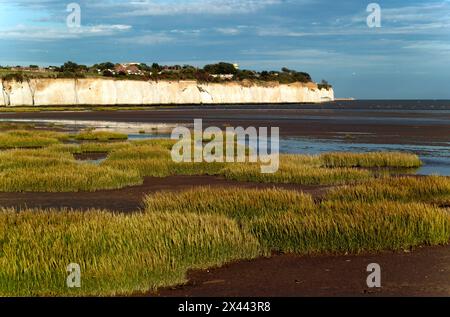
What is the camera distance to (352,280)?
10.5 metres

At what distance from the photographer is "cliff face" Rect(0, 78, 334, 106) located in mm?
129850

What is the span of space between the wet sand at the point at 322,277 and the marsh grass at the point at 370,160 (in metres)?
16.0

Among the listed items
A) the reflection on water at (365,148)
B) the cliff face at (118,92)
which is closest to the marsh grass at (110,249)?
the reflection on water at (365,148)

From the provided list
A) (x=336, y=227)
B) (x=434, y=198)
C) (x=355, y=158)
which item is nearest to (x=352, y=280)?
(x=336, y=227)

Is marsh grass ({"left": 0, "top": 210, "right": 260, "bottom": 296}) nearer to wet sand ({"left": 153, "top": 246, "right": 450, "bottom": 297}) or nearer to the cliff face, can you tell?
wet sand ({"left": 153, "top": 246, "right": 450, "bottom": 297})

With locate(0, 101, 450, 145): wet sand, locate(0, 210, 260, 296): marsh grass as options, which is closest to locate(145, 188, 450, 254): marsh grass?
locate(0, 210, 260, 296): marsh grass

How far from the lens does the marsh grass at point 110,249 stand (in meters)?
9.70

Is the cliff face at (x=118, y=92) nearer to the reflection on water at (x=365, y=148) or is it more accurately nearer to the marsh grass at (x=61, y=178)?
the reflection on water at (x=365, y=148)

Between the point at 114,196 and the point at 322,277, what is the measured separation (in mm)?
10411

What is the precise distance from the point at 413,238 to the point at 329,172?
10847 millimetres

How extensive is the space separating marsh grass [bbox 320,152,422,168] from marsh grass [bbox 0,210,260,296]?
16.4 meters

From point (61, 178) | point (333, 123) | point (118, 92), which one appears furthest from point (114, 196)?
point (118, 92)
